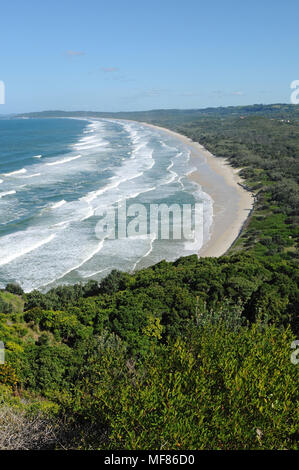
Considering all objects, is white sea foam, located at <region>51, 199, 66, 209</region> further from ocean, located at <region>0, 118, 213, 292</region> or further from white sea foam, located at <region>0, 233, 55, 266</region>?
white sea foam, located at <region>0, 233, 55, 266</region>

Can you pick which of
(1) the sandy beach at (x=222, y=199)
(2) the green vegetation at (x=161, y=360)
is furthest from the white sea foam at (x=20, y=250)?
(1) the sandy beach at (x=222, y=199)

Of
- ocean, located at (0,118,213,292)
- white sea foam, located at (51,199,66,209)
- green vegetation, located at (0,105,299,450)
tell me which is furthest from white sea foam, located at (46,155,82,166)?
green vegetation, located at (0,105,299,450)

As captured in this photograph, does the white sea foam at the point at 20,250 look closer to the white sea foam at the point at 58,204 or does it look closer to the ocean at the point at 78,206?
the ocean at the point at 78,206

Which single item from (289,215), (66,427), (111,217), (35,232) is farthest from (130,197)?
(66,427)

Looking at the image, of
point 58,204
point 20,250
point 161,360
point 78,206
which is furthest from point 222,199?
point 161,360

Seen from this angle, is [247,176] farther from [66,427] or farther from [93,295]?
[66,427]

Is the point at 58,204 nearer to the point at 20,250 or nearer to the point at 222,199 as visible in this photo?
the point at 20,250
